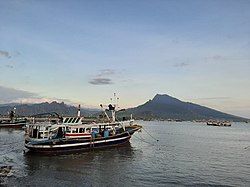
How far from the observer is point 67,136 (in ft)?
148

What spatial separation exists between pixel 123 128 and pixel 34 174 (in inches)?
1013

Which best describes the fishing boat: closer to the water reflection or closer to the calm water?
the water reflection

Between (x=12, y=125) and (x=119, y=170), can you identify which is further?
(x=12, y=125)

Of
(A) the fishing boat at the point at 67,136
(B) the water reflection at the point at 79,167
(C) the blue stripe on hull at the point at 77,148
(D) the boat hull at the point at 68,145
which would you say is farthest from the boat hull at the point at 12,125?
(B) the water reflection at the point at 79,167

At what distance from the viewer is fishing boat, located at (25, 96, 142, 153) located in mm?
42469

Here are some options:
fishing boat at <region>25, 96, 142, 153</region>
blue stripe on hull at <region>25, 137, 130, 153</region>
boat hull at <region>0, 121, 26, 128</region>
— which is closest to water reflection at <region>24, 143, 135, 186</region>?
blue stripe on hull at <region>25, 137, 130, 153</region>

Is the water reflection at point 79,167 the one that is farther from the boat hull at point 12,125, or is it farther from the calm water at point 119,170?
the boat hull at point 12,125

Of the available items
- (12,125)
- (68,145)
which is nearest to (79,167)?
(68,145)

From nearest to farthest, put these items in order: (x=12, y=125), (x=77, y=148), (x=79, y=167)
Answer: (x=79, y=167), (x=77, y=148), (x=12, y=125)

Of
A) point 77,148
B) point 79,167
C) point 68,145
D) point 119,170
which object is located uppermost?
point 68,145

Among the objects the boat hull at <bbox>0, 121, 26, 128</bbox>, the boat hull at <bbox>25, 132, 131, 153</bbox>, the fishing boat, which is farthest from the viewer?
the boat hull at <bbox>0, 121, 26, 128</bbox>

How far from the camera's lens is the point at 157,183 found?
2870 cm

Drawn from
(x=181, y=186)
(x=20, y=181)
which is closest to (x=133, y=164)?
(x=181, y=186)

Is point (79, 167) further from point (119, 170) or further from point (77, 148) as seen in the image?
point (77, 148)
